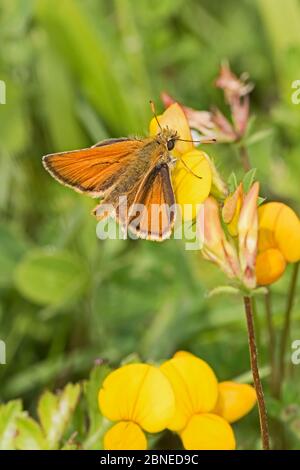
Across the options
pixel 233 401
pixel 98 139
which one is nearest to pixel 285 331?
pixel 233 401

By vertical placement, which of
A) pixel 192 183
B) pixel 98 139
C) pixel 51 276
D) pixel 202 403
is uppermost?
pixel 98 139

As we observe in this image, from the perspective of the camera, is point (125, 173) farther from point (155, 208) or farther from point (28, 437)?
point (28, 437)

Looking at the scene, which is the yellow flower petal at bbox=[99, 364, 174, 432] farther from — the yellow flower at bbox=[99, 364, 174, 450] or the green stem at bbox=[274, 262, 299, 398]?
the green stem at bbox=[274, 262, 299, 398]

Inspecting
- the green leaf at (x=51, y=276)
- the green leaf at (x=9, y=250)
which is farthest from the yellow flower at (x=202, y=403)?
the green leaf at (x=9, y=250)

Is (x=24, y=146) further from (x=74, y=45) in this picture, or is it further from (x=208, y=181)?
(x=208, y=181)

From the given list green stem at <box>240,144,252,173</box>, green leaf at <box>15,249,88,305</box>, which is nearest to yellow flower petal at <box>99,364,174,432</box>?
green stem at <box>240,144,252,173</box>
